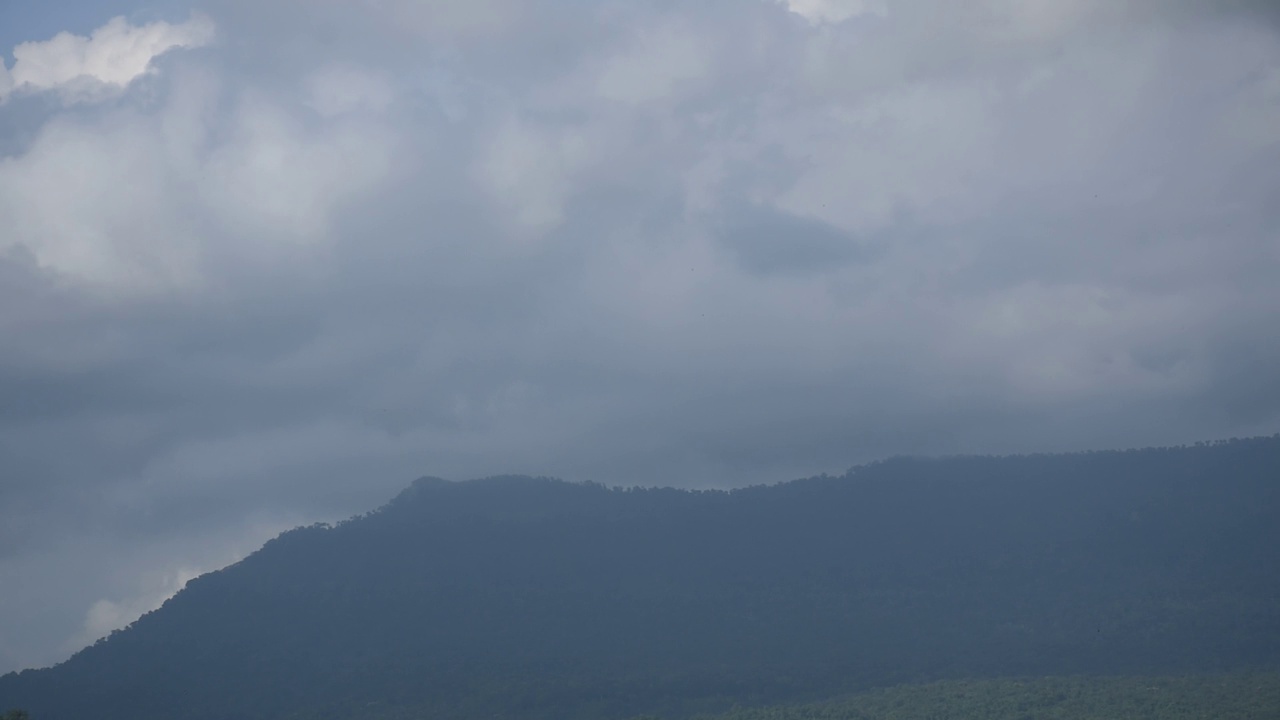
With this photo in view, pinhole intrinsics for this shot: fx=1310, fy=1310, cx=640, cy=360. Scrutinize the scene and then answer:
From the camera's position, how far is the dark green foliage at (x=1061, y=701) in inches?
3585

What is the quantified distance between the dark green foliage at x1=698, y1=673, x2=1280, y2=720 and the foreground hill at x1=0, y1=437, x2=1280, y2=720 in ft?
31.4

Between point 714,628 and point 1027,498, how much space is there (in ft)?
171

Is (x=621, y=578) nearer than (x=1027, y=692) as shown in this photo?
No

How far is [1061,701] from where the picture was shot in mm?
95750

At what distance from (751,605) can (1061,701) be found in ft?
164

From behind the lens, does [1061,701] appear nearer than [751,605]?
Yes

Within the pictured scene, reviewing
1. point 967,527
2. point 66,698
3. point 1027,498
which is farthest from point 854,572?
point 66,698

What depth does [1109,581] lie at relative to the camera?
138 m

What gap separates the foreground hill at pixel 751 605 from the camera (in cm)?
11844

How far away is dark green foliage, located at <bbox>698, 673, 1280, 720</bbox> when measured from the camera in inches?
3585

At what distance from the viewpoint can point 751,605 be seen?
14212 cm

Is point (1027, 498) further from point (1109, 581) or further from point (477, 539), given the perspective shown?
point (477, 539)

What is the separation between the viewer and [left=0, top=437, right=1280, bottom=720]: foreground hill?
118m

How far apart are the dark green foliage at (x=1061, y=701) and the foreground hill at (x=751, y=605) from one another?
9566 millimetres
